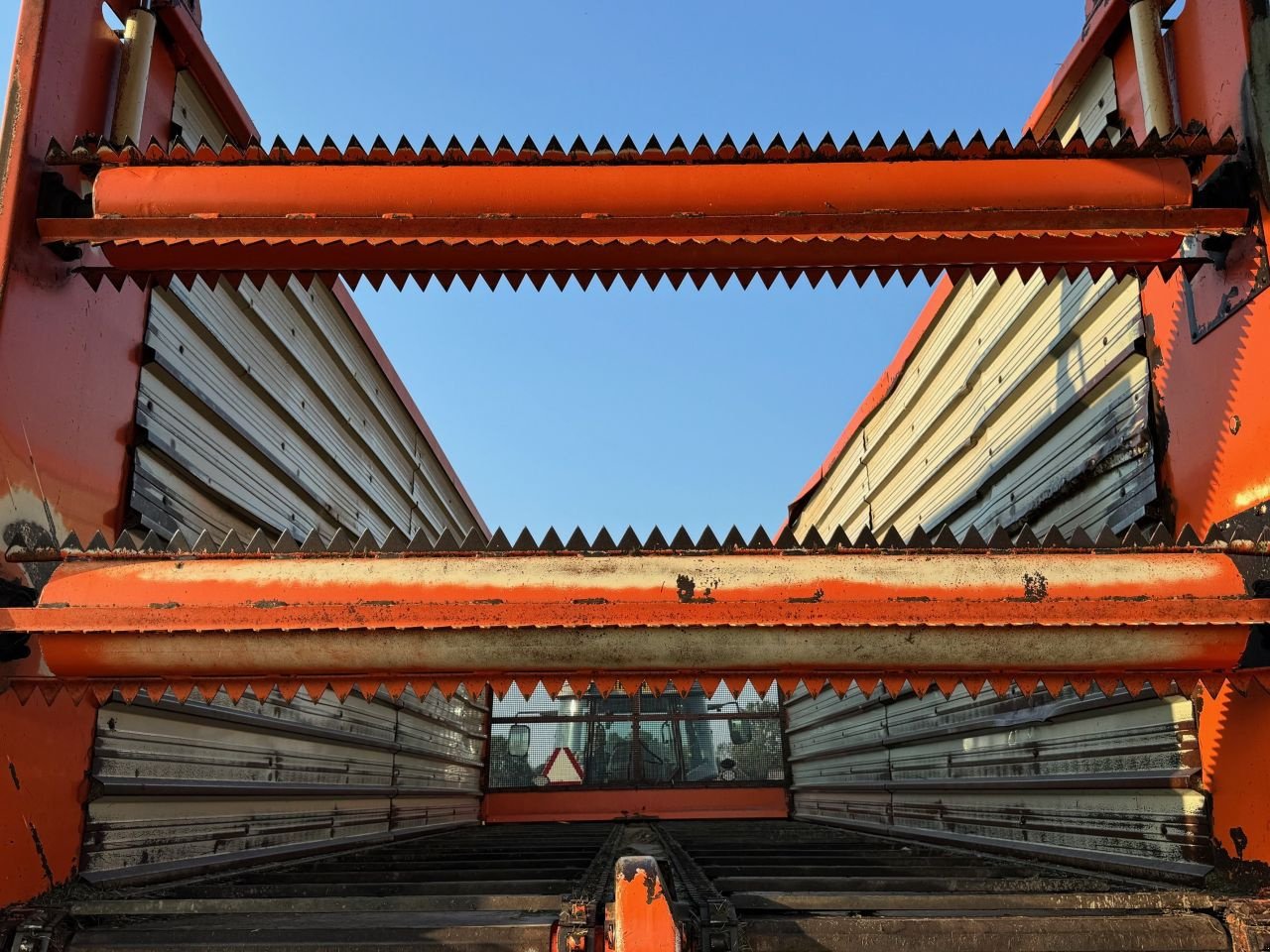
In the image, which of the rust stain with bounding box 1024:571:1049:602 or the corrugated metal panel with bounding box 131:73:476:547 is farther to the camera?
the corrugated metal panel with bounding box 131:73:476:547

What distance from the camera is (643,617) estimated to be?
271cm

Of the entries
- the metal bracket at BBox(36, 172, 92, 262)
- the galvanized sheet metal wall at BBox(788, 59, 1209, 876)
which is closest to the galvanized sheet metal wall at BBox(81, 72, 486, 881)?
the metal bracket at BBox(36, 172, 92, 262)

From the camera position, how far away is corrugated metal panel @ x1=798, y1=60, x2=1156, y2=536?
13.7 ft

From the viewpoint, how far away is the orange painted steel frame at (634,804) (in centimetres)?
965

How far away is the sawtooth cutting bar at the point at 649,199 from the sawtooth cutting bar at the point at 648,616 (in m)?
1.14

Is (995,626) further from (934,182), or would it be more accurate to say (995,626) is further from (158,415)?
(158,415)

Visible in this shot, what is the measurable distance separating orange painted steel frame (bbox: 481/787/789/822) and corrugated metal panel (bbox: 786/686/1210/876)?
156 cm

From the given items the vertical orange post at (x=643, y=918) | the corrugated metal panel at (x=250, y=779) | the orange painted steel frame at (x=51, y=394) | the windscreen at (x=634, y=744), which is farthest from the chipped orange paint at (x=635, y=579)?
the windscreen at (x=634, y=744)

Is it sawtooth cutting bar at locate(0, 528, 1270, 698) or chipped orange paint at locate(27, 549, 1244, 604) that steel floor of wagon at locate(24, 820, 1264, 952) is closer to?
sawtooth cutting bar at locate(0, 528, 1270, 698)

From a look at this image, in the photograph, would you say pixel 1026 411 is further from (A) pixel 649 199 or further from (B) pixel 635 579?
(B) pixel 635 579

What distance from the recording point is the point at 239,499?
5023 millimetres

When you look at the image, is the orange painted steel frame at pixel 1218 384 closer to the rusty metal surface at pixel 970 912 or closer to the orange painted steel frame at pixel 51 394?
the rusty metal surface at pixel 970 912

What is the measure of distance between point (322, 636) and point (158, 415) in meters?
1.97

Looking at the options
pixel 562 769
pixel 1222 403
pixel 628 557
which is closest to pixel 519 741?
pixel 562 769
